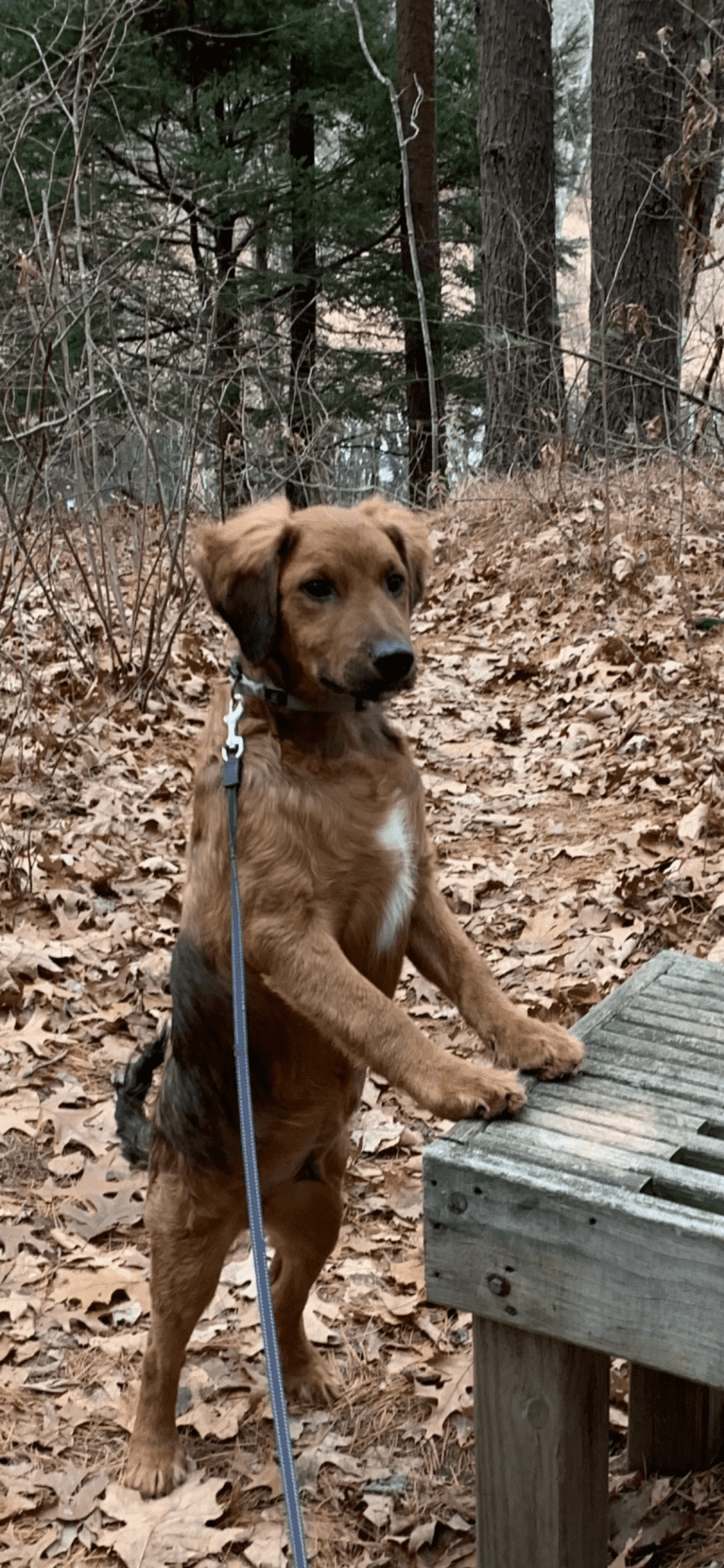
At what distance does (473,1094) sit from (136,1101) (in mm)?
1448

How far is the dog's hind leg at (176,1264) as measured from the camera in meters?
3.10

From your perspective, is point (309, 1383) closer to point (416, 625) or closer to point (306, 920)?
point (306, 920)

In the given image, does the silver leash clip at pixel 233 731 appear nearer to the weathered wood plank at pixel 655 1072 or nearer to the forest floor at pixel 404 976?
the weathered wood plank at pixel 655 1072

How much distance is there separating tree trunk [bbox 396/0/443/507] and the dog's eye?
1050 cm

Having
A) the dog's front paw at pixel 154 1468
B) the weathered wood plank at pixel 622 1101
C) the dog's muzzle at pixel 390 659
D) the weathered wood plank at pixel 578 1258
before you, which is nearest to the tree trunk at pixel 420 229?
the dog's muzzle at pixel 390 659

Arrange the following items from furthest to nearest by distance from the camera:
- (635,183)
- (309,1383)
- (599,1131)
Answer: (635,183) → (309,1383) → (599,1131)

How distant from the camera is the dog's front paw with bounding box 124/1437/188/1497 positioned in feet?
10.7

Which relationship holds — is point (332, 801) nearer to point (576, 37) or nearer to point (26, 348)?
point (26, 348)

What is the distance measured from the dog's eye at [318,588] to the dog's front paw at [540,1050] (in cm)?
98

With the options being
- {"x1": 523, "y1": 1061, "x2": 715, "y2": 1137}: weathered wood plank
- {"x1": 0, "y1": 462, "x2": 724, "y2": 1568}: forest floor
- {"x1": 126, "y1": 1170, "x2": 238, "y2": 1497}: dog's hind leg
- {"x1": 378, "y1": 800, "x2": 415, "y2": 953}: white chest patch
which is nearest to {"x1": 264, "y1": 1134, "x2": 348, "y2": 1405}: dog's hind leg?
{"x1": 126, "y1": 1170, "x2": 238, "y2": 1497}: dog's hind leg

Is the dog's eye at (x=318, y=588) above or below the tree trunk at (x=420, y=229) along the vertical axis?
below

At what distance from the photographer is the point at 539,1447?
2.37 meters

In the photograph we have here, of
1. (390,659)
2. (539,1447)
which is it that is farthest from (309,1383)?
(390,659)

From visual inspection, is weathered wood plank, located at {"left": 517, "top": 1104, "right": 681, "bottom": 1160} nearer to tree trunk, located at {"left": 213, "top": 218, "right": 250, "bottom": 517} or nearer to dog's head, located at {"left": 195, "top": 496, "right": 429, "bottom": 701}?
dog's head, located at {"left": 195, "top": 496, "right": 429, "bottom": 701}
